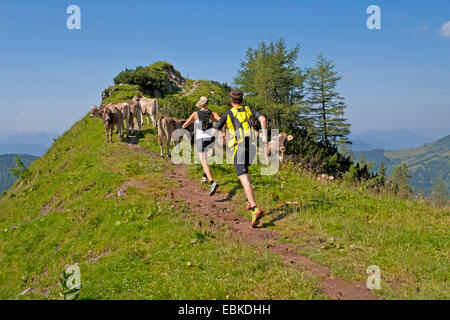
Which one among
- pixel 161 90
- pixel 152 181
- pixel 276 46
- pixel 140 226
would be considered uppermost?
pixel 276 46

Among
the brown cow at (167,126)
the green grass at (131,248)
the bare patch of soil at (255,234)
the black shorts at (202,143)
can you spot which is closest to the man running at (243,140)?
the bare patch of soil at (255,234)

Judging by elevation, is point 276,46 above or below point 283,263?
above

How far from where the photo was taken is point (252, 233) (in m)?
7.14

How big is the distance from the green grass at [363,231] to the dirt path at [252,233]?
0.24 m

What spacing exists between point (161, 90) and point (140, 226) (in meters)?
41.3

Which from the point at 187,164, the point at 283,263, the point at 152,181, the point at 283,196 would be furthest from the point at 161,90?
the point at 283,263

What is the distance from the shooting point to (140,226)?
300 inches

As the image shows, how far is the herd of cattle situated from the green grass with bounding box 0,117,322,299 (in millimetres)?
1753

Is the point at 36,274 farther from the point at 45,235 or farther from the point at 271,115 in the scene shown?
the point at 271,115

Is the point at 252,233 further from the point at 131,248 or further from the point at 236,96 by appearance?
the point at 236,96
